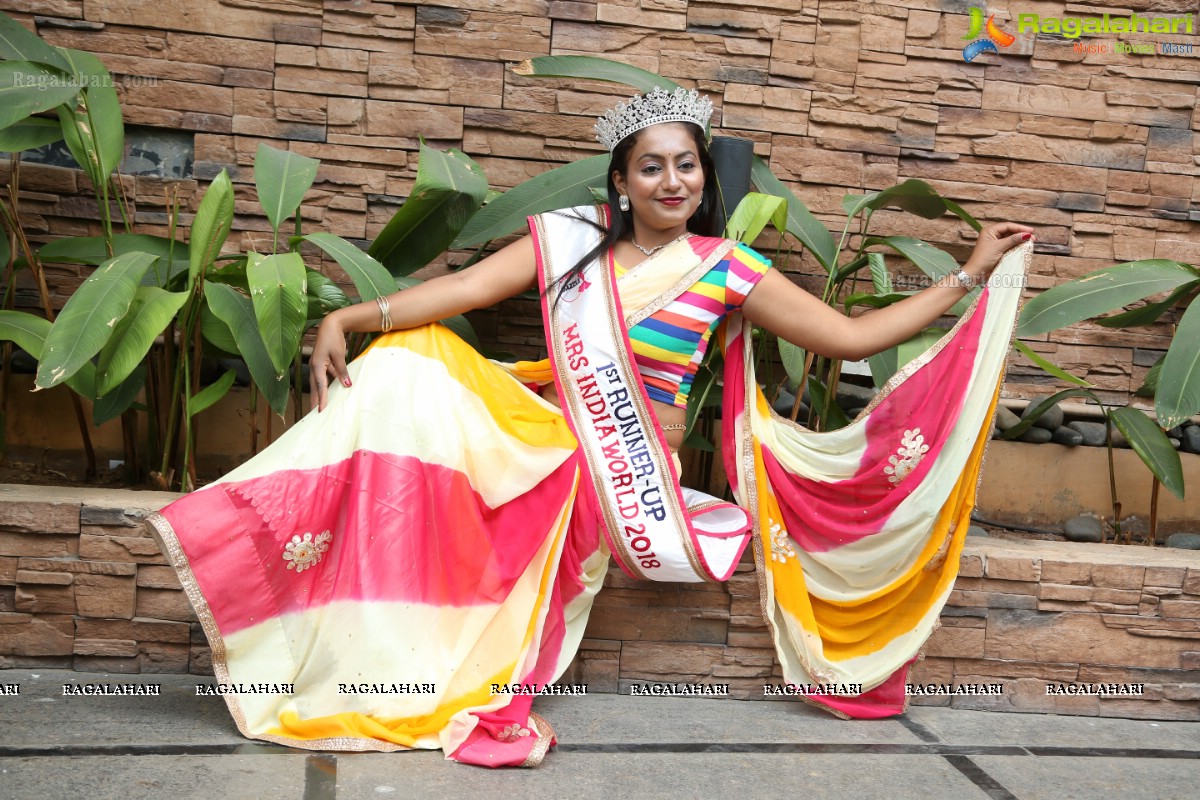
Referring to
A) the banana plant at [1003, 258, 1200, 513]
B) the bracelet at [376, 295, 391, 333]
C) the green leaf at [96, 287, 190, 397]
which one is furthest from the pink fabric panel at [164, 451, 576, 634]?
the banana plant at [1003, 258, 1200, 513]

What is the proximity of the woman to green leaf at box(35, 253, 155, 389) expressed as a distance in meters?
0.41

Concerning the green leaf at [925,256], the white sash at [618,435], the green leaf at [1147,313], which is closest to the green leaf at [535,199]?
the white sash at [618,435]

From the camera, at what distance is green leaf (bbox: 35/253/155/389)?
6.84 feet

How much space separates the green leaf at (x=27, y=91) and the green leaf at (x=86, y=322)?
0.43 m

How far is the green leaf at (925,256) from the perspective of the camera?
103 inches

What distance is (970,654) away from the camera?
242 centimetres

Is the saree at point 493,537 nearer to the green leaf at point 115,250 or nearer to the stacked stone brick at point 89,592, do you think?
the stacked stone brick at point 89,592

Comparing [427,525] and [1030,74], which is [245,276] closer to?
[427,525]

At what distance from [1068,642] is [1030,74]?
5.50ft

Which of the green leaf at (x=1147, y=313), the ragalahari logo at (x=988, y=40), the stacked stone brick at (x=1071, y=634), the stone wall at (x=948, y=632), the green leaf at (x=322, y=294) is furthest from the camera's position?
the ragalahari logo at (x=988, y=40)

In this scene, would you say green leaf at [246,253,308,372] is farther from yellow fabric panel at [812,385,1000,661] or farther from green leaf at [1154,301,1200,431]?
green leaf at [1154,301,1200,431]

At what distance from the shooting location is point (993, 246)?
2287 mm

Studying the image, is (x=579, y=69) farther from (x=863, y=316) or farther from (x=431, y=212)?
(x=863, y=316)

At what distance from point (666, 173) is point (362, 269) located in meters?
0.71
